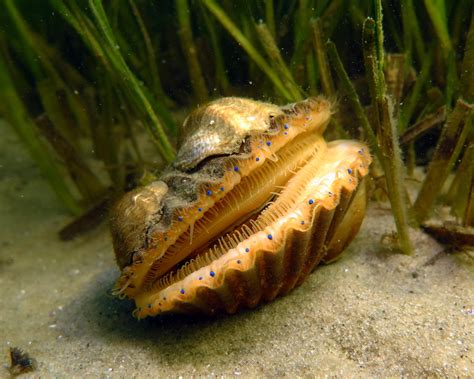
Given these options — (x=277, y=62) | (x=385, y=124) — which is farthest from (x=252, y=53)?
(x=385, y=124)

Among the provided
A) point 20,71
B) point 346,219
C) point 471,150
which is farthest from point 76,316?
point 20,71

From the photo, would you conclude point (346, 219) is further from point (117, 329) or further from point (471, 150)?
point (117, 329)

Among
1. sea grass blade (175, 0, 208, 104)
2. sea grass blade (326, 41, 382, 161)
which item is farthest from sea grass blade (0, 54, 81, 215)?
sea grass blade (326, 41, 382, 161)

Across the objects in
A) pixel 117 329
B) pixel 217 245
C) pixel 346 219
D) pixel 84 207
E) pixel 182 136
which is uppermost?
pixel 182 136

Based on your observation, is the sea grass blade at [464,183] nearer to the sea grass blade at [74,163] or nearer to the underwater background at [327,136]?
the underwater background at [327,136]

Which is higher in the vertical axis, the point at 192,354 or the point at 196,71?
the point at 196,71

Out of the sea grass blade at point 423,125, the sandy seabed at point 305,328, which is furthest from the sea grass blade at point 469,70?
the sandy seabed at point 305,328

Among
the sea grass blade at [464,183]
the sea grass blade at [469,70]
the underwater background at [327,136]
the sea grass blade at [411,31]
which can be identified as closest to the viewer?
the underwater background at [327,136]
